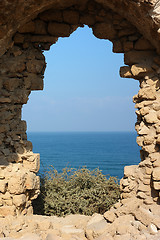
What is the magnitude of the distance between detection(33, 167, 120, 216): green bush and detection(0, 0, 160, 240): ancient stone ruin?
4.23ft

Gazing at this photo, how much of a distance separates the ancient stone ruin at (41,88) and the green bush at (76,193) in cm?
129

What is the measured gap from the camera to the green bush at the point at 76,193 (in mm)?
5902

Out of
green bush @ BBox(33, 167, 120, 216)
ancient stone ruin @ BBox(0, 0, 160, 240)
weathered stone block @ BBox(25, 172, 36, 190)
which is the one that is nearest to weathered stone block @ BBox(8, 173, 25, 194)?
ancient stone ruin @ BBox(0, 0, 160, 240)

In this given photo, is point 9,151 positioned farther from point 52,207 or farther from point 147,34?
point 147,34

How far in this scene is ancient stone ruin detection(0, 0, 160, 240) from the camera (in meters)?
3.77

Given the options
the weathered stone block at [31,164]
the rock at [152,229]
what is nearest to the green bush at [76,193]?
the weathered stone block at [31,164]

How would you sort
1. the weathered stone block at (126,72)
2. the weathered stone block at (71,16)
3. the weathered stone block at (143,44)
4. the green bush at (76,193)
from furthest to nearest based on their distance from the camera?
the green bush at (76,193)
the weathered stone block at (71,16)
the weathered stone block at (126,72)
the weathered stone block at (143,44)

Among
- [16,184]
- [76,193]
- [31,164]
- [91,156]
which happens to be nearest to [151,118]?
[31,164]

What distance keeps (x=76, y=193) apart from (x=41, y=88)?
2.69m

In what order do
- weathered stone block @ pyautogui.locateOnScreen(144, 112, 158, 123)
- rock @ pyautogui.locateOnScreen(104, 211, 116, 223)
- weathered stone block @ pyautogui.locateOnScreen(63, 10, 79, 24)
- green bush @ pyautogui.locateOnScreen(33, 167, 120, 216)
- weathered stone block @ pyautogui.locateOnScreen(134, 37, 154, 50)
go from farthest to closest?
green bush @ pyautogui.locateOnScreen(33, 167, 120, 216) < weathered stone block @ pyautogui.locateOnScreen(63, 10, 79, 24) < weathered stone block @ pyautogui.locateOnScreen(134, 37, 154, 50) < weathered stone block @ pyautogui.locateOnScreen(144, 112, 158, 123) < rock @ pyautogui.locateOnScreen(104, 211, 116, 223)

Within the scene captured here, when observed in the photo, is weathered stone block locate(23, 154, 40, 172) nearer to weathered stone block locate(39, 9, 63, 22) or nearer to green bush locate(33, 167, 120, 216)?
green bush locate(33, 167, 120, 216)

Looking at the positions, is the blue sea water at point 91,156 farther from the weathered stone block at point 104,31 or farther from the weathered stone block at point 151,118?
the weathered stone block at point 104,31

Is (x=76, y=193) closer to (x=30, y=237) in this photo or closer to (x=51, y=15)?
(x=30, y=237)

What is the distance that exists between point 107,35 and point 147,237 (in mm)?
3206
